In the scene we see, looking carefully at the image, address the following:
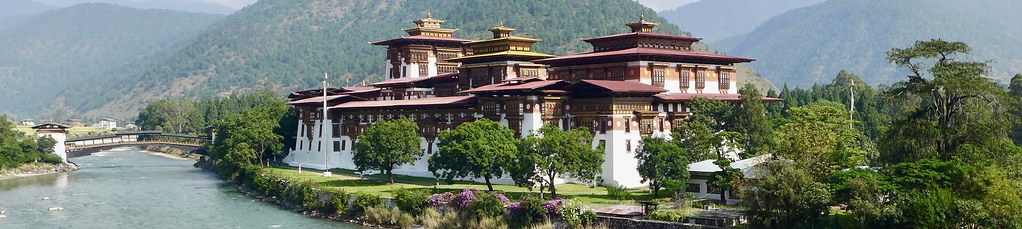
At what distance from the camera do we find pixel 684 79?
96250 mm

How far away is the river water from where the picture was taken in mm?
82000

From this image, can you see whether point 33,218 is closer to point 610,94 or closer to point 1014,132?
point 610,94

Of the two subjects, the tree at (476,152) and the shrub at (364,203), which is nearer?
the tree at (476,152)

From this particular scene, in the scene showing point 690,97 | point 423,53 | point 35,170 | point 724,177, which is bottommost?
point 35,170

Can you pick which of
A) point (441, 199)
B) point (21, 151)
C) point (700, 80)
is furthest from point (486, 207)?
point (21, 151)

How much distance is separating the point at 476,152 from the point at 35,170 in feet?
277

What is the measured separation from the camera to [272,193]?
9944cm

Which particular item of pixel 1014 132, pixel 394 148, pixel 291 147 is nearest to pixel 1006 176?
pixel 1014 132

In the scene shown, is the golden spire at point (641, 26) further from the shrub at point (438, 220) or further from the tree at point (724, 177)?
the shrub at point (438, 220)

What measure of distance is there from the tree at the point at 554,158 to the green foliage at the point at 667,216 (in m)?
12.2

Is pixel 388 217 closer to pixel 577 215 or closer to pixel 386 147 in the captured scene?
pixel 386 147

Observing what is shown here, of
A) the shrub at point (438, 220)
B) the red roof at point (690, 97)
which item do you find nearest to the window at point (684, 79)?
the red roof at point (690, 97)

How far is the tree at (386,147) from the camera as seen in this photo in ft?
292

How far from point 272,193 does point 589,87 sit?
31015 millimetres
